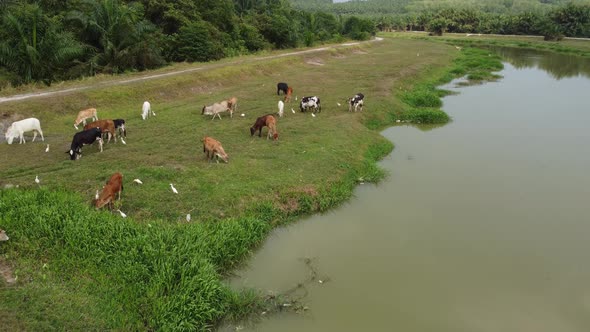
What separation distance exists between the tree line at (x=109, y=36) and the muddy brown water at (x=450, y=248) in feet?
58.8

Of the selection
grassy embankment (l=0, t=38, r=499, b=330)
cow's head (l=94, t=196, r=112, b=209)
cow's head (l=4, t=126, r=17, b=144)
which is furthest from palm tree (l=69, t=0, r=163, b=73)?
cow's head (l=94, t=196, r=112, b=209)

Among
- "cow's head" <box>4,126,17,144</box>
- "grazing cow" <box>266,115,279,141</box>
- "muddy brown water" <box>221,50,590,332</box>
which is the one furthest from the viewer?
"grazing cow" <box>266,115,279,141</box>

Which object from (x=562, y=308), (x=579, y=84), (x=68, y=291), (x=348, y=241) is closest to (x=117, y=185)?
(x=68, y=291)

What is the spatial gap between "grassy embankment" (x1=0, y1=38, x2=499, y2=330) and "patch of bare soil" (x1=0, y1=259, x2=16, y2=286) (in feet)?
0.21

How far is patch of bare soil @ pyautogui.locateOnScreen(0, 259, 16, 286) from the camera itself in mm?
7520

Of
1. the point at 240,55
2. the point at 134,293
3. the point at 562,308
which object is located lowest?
the point at 562,308

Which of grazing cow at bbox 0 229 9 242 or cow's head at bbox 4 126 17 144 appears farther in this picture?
cow's head at bbox 4 126 17 144

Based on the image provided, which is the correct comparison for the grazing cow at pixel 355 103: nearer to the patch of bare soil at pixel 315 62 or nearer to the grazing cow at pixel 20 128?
the grazing cow at pixel 20 128

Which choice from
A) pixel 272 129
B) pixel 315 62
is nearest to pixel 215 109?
pixel 272 129

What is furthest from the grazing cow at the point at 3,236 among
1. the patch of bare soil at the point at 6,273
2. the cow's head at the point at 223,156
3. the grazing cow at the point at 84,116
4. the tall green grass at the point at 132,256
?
the grazing cow at the point at 84,116

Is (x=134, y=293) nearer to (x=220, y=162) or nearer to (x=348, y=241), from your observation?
(x=348, y=241)

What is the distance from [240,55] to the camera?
35.7m

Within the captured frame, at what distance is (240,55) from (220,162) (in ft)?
80.9

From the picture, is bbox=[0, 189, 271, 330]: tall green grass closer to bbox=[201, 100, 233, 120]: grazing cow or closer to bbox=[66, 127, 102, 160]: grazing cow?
bbox=[66, 127, 102, 160]: grazing cow
